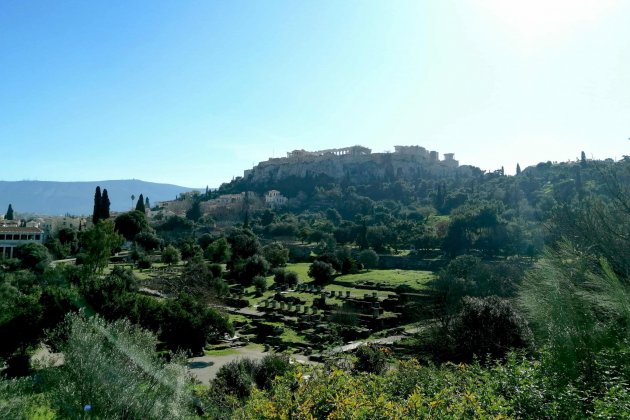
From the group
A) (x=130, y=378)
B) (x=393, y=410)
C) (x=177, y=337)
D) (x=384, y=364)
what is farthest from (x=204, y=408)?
Result: (x=177, y=337)

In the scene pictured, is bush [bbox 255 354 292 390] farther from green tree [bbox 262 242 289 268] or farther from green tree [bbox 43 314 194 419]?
green tree [bbox 262 242 289 268]

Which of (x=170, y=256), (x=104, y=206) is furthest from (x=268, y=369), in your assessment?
(x=104, y=206)

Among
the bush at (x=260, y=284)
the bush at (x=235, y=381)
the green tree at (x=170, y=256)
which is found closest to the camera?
the bush at (x=235, y=381)

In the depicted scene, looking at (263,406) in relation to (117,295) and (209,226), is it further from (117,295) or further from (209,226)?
(209,226)

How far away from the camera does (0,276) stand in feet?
96.6

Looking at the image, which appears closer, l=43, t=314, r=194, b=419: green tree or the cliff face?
l=43, t=314, r=194, b=419: green tree

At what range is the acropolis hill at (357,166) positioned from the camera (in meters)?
125

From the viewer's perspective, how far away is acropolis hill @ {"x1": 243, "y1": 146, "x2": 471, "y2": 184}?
125 metres

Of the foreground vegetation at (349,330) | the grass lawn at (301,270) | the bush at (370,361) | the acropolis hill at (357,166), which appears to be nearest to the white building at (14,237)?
the foreground vegetation at (349,330)

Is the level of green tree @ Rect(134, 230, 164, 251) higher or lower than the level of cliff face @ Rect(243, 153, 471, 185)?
lower

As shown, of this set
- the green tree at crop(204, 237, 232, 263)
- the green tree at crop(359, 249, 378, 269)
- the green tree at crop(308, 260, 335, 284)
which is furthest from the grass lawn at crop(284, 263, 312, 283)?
the green tree at crop(204, 237, 232, 263)

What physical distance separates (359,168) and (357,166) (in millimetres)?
981

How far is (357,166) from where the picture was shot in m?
127

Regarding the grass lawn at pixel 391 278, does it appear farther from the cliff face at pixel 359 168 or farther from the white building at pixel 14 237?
the cliff face at pixel 359 168
